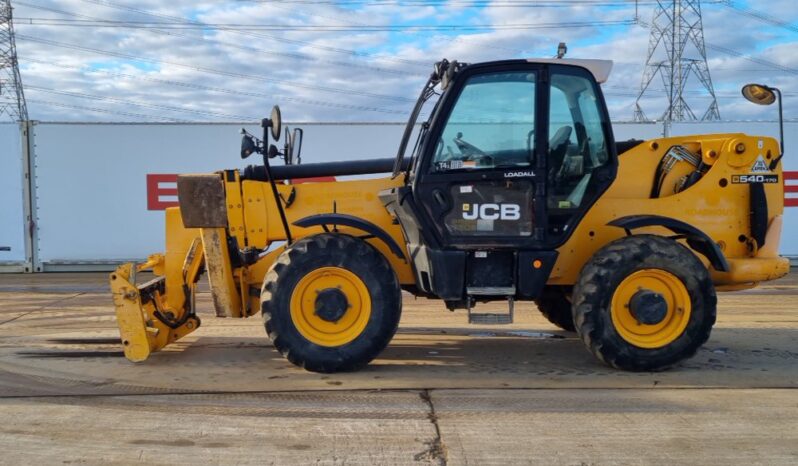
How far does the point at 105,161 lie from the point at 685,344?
458 inches

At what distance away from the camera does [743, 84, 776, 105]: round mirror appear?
599cm

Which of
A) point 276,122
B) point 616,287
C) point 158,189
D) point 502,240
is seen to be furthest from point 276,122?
point 158,189

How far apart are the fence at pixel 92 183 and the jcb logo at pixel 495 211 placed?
338 inches

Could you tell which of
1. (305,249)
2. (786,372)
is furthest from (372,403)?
(786,372)

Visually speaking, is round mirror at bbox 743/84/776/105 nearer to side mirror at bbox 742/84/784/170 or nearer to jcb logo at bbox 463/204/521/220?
side mirror at bbox 742/84/784/170

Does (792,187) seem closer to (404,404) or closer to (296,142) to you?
(296,142)

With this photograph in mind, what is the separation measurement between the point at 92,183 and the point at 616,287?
11.4m

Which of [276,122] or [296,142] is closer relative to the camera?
[276,122]

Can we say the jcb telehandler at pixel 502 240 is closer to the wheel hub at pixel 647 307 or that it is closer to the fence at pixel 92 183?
the wheel hub at pixel 647 307

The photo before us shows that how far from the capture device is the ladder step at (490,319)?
5.44 metres

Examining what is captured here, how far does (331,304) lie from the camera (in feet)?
17.9

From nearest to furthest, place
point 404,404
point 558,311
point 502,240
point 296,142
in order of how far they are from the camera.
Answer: point 404,404 → point 502,240 → point 296,142 → point 558,311

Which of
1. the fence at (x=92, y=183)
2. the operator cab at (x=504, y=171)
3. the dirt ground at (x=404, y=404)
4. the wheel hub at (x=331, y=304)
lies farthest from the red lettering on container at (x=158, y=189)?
the operator cab at (x=504, y=171)

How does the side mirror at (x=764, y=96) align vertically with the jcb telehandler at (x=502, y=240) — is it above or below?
above
